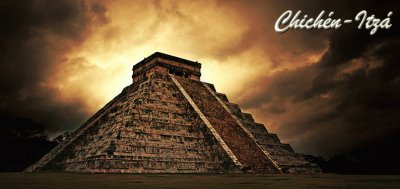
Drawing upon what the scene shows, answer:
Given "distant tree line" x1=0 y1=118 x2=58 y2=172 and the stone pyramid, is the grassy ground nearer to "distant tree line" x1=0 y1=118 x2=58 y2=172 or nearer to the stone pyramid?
the stone pyramid

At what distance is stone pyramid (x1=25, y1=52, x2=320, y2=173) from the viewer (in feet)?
48.1

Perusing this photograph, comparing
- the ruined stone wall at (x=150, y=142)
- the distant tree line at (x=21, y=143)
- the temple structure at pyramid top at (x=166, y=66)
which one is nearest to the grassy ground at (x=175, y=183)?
the ruined stone wall at (x=150, y=142)

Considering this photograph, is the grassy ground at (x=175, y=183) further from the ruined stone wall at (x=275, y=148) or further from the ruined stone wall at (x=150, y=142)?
the ruined stone wall at (x=275, y=148)

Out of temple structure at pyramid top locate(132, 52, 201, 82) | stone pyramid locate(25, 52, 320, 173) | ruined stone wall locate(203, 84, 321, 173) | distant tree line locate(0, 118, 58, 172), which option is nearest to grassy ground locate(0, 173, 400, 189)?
stone pyramid locate(25, 52, 320, 173)

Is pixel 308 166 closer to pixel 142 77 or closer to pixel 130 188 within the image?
pixel 142 77

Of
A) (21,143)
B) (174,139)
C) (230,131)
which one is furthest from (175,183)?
(21,143)

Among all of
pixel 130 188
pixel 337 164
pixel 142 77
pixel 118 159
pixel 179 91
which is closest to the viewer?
pixel 130 188

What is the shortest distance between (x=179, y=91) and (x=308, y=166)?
28.5 feet

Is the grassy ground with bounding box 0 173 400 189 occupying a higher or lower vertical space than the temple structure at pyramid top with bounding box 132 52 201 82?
lower

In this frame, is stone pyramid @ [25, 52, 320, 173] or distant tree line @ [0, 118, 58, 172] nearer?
stone pyramid @ [25, 52, 320, 173]

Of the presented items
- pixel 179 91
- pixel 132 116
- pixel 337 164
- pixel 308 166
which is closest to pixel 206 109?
pixel 179 91

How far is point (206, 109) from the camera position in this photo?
19.8 m

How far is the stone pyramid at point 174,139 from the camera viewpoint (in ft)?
48.1

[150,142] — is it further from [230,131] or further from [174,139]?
[230,131]
